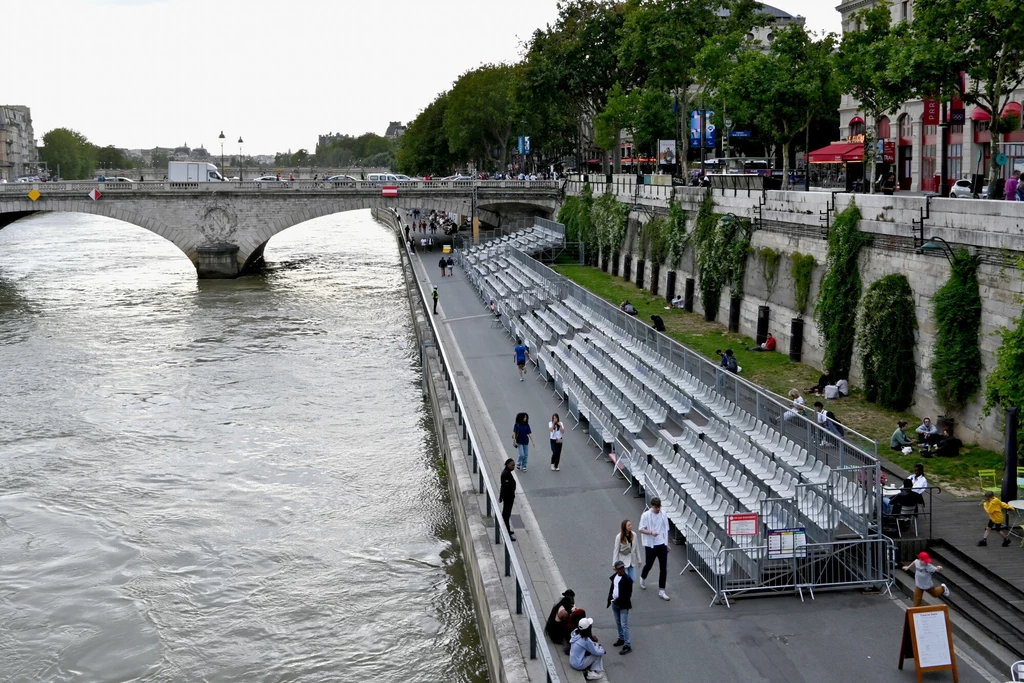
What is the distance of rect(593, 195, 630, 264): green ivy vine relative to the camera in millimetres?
55125

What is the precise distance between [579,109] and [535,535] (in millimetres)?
64589

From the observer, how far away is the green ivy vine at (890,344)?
25812mm

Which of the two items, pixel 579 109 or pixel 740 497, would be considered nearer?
pixel 740 497

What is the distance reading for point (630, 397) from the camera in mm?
25594

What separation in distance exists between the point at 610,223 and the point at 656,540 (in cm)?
4178

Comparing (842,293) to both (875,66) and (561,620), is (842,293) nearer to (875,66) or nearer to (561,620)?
(875,66)

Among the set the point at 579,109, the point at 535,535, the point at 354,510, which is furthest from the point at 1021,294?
the point at 579,109

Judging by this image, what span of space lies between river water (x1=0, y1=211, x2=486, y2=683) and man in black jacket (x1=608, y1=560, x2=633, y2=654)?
3232 millimetres

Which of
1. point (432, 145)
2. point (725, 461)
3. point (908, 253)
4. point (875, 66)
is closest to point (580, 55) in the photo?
point (875, 66)

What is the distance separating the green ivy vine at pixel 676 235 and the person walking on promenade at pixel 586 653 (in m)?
32.2

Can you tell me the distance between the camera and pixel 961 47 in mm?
27906

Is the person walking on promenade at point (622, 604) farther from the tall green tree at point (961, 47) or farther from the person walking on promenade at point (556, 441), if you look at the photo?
the tall green tree at point (961, 47)

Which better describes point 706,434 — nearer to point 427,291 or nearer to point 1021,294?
point 1021,294

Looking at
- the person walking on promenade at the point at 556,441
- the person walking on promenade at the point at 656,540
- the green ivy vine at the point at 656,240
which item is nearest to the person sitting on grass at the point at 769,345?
the green ivy vine at the point at 656,240
